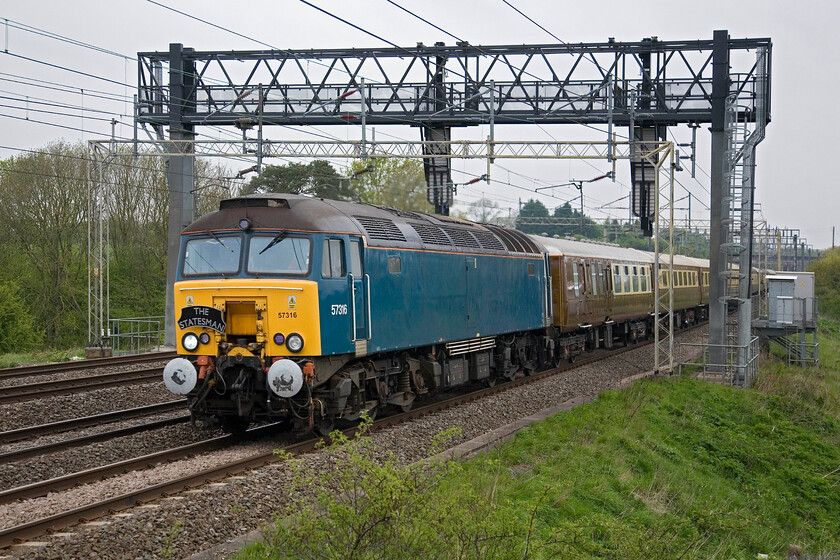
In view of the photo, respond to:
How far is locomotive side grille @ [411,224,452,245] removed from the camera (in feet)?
52.8

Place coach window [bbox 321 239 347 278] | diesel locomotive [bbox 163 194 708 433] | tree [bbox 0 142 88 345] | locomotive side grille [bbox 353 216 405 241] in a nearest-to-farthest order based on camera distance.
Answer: diesel locomotive [bbox 163 194 708 433]
coach window [bbox 321 239 347 278]
locomotive side grille [bbox 353 216 405 241]
tree [bbox 0 142 88 345]

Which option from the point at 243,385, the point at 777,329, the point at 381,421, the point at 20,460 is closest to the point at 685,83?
the point at 777,329

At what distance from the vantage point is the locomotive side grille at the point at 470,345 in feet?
56.6

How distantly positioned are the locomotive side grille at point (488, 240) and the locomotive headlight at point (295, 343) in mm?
7688

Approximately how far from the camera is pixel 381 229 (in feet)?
47.5

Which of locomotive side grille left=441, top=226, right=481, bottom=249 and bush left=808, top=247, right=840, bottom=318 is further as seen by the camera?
bush left=808, top=247, right=840, bottom=318

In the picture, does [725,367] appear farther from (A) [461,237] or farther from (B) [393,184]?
(B) [393,184]

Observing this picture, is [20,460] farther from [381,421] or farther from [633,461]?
[633,461]

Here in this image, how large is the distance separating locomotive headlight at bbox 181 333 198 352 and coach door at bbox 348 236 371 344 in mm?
2332

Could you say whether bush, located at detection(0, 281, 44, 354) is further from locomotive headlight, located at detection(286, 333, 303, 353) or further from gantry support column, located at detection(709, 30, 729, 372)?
gantry support column, located at detection(709, 30, 729, 372)

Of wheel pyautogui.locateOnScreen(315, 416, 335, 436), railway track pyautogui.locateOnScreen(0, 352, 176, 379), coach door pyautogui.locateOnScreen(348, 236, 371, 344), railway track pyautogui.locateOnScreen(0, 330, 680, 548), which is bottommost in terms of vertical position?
railway track pyautogui.locateOnScreen(0, 330, 680, 548)

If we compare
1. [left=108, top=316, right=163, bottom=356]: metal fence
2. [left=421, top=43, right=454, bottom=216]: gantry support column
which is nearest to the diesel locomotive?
[left=421, top=43, right=454, bottom=216]: gantry support column

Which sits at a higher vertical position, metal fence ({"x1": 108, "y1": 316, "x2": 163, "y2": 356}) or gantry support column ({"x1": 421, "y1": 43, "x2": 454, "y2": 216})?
gantry support column ({"x1": 421, "y1": 43, "x2": 454, "y2": 216})

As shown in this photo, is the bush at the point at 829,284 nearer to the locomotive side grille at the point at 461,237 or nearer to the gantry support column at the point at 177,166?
the gantry support column at the point at 177,166
